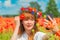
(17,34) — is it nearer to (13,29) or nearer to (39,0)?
(13,29)

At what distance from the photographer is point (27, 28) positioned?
261 centimetres

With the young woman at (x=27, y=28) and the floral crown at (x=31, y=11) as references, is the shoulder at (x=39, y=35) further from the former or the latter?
the floral crown at (x=31, y=11)

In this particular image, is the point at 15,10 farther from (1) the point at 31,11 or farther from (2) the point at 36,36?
(2) the point at 36,36

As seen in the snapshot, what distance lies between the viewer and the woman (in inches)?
101

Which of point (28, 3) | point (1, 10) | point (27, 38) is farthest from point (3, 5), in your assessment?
point (27, 38)

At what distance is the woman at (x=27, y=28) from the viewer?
8.38 feet

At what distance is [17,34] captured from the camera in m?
2.61

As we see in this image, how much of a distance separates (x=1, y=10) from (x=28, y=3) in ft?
1.03

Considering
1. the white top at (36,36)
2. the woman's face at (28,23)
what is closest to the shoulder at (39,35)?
the white top at (36,36)

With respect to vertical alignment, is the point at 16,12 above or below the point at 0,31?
above

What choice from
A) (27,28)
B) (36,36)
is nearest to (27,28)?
(27,28)

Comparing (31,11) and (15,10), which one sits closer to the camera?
(31,11)

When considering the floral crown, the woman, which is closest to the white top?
the woman

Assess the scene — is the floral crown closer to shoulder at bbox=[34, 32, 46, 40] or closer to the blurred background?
the blurred background
